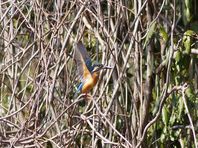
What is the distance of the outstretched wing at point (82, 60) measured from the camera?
3241mm

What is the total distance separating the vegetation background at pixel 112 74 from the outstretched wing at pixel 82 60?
0.05 metres

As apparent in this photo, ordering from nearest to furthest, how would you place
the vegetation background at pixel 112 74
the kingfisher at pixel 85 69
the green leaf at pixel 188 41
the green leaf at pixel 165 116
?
the vegetation background at pixel 112 74 < the kingfisher at pixel 85 69 < the green leaf at pixel 188 41 < the green leaf at pixel 165 116

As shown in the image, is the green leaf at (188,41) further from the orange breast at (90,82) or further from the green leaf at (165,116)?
the orange breast at (90,82)

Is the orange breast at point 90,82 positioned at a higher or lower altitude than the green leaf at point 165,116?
higher

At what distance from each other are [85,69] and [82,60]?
0.35 feet

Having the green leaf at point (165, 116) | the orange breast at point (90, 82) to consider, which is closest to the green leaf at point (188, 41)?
the green leaf at point (165, 116)

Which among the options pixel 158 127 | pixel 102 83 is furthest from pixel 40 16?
pixel 158 127

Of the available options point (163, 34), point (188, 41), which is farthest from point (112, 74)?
point (188, 41)

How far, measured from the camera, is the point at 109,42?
3244 millimetres

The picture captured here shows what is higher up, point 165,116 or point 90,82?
point 90,82

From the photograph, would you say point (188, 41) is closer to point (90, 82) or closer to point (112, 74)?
point (112, 74)

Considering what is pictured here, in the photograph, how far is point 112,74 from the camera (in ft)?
11.7

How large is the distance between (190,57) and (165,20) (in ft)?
0.93

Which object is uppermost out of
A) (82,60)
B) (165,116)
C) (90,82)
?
(82,60)
